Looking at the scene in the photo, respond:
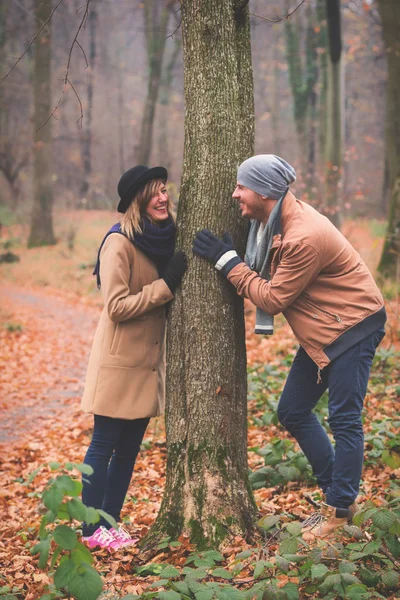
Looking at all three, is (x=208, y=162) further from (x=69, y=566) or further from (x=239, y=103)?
(x=69, y=566)

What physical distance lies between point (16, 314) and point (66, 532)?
38.1 feet

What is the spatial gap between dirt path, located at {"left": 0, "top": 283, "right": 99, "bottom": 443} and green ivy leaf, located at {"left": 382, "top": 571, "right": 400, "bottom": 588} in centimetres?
518

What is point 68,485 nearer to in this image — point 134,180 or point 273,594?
point 273,594

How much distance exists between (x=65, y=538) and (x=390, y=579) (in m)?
1.51

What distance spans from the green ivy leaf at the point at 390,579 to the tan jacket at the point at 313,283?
1.13 metres

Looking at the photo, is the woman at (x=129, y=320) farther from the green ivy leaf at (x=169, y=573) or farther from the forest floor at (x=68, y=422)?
the green ivy leaf at (x=169, y=573)

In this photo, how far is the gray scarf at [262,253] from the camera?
11.5 ft

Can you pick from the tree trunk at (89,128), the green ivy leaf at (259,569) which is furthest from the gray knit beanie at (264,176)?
the tree trunk at (89,128)

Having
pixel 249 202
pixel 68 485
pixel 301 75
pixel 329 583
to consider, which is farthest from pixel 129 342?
pixel 301 75

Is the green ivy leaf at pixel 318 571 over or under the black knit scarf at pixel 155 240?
under

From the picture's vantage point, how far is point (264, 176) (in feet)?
11.3

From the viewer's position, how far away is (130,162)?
106 ft

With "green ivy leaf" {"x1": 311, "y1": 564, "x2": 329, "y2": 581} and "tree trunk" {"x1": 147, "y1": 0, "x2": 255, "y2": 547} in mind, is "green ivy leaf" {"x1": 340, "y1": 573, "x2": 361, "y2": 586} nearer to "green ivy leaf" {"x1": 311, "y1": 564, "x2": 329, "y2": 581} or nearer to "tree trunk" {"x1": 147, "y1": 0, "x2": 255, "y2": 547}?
"green ivy leaf" {"x1": 311, "y1": 564, "x2": 329, "y2": 581}

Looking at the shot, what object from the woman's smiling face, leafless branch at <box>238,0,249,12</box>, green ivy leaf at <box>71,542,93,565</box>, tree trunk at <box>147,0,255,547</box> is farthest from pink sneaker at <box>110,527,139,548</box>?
leafless branch at <box>238,0,249,12</box>
